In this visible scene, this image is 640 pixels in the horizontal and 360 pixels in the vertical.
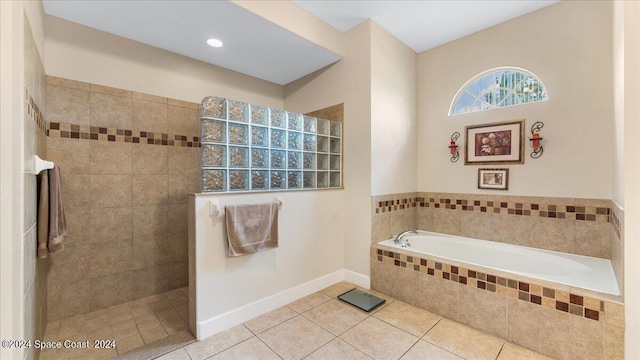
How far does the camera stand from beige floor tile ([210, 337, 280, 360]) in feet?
5.35

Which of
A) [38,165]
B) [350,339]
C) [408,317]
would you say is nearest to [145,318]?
[38,165]

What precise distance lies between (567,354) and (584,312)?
298mm

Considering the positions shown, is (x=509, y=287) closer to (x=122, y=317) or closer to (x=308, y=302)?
(x=308, y=302)

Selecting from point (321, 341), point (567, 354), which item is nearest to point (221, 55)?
point (321, 341)

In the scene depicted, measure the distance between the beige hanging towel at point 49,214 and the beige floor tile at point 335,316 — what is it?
1.79 m

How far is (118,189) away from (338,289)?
2.33 m

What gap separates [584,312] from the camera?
5.03 feet

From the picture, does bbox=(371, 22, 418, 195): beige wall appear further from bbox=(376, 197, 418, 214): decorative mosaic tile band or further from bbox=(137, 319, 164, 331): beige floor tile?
bbox=(137, 319, 164, 331): beige floor tile

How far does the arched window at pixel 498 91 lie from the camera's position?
2.50m

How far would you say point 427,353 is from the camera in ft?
5.46

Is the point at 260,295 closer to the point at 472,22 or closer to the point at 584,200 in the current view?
the point at 584,200

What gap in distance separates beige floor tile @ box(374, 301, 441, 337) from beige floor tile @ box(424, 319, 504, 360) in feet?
0.20

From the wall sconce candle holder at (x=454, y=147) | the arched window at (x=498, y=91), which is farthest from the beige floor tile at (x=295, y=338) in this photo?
the arched window at (x=498, y=91)

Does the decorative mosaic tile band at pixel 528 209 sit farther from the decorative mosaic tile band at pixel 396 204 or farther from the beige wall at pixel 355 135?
the beige wall at pixel 355 135
